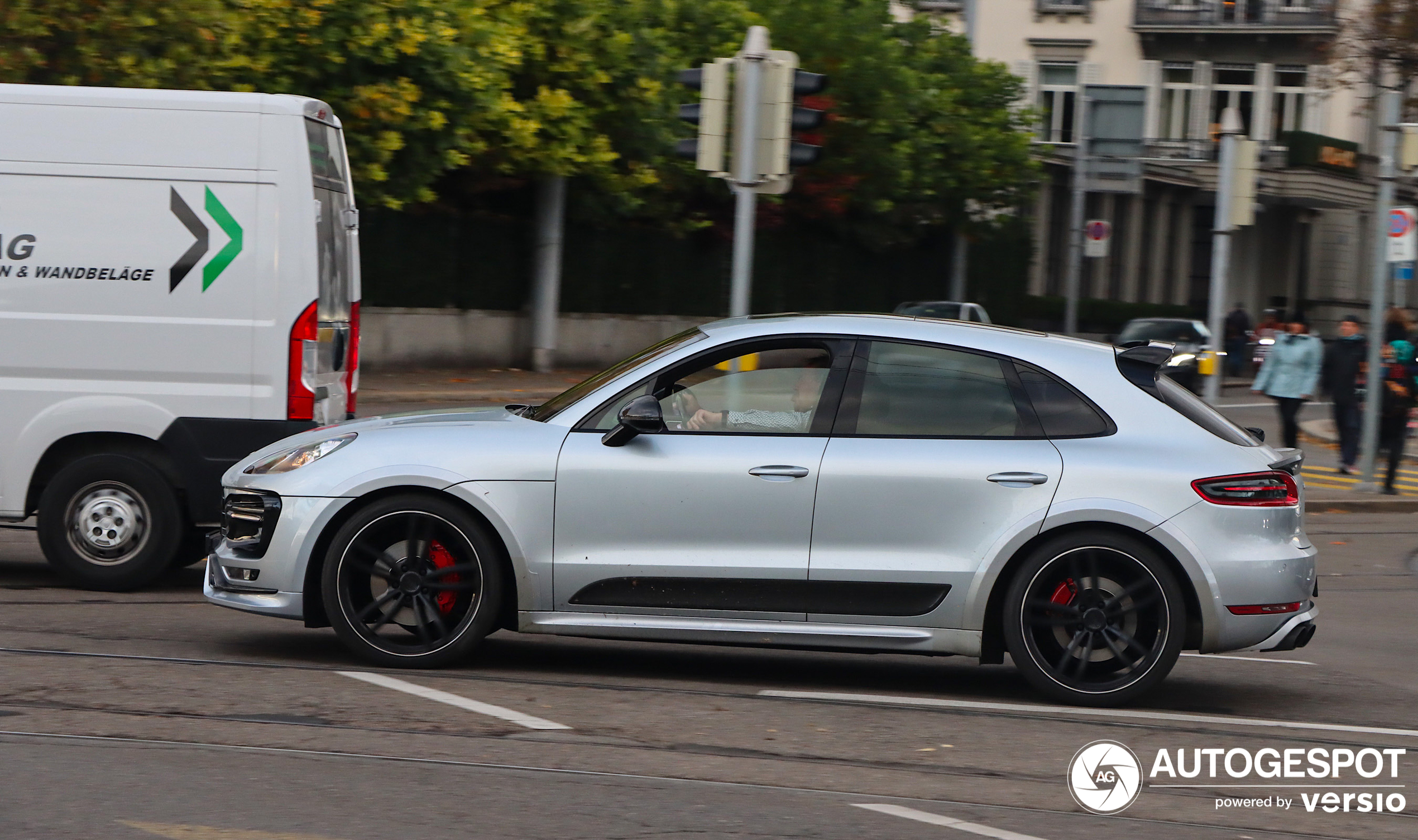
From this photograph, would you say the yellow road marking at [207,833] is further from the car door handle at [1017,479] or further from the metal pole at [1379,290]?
the metal pole at [1379,290]

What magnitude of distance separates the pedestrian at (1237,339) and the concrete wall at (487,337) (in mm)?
14751

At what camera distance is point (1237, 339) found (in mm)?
40281

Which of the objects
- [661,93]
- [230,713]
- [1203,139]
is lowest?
Result: [230,713]

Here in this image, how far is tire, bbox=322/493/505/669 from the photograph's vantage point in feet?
21.7

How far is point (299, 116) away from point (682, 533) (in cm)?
328

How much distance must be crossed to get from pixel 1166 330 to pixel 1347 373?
661 inches

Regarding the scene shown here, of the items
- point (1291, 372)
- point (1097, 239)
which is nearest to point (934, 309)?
point (1097, 239)

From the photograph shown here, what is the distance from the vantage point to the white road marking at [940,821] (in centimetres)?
476

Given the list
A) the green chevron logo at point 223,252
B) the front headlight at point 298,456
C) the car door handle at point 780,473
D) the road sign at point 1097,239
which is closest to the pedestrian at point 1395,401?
the road sign at point 1097,239

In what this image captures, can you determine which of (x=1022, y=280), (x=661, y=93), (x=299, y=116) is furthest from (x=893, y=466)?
(x=1022, y=280)

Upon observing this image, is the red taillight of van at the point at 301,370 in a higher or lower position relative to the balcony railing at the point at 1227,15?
lower

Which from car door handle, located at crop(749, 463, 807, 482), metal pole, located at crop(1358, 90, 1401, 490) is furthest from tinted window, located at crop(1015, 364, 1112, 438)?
metal pole, located at crop(1358, 90, 1401, 490)

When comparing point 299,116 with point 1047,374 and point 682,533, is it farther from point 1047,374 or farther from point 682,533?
point 1047,374

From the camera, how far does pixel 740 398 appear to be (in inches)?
263
